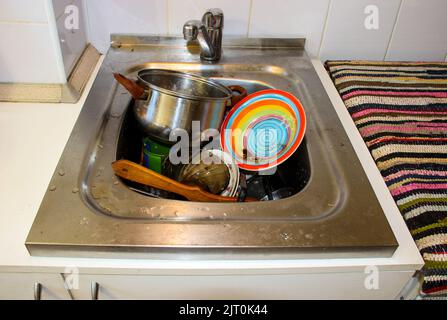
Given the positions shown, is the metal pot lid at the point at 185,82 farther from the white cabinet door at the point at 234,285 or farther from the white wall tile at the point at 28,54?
the white cabinet door at the point at 234,285

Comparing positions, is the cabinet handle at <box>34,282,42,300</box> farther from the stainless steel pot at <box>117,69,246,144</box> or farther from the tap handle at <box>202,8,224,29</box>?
the tap handle at <box>202,8,224,29</box>

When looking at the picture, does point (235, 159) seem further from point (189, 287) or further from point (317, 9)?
point (317, 9)

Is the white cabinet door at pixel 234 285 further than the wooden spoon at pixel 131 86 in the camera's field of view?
No

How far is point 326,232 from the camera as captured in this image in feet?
1.72

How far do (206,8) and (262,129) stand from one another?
1.11 feet

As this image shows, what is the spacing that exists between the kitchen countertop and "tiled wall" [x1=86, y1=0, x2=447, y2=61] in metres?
0.30

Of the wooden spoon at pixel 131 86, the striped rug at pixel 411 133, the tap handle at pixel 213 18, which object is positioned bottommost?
the striped rug at pixel 411 133

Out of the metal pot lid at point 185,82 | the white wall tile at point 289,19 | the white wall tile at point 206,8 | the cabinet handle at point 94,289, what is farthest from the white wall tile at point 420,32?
the cabinet handle at point 94,289

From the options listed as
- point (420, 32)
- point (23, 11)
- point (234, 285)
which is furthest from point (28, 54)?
point (420, 32)

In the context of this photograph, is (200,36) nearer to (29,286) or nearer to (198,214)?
(198,214)

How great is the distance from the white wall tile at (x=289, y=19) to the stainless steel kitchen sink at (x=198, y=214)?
1.03 ft

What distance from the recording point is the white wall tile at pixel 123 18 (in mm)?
868

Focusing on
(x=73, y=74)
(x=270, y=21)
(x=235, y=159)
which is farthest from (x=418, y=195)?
(x=73, y=74)

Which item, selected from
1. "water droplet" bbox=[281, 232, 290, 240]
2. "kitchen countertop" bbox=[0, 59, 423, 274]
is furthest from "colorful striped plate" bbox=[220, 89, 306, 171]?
"water droplet" bbox=[281, 232, 290, 240]
